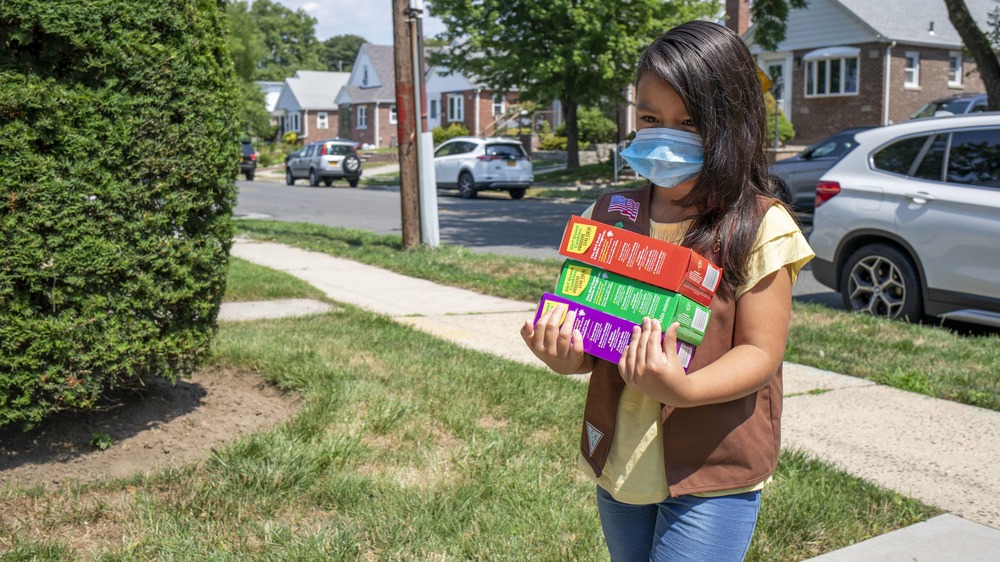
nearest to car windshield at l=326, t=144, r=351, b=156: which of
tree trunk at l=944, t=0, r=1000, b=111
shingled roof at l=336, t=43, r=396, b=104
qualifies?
tree trunk at l=944, t=0, r=1000, b=111

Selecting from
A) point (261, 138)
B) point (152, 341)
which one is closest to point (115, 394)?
point (152, 341)

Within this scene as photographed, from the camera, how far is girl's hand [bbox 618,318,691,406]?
167 cm

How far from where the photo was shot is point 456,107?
178 feet

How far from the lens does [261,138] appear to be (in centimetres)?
6781

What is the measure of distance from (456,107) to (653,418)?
53537 millimetres

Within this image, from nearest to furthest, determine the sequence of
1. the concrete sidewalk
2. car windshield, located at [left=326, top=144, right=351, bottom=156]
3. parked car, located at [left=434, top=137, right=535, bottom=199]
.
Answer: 1. the concrete sidewalk
2. parked car, located at [left=434, top=137, right=535, bottom=199]
3. car windshield, located at [left=326, top=144, right=351, bottom=156]

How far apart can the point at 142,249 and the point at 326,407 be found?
44.0 inches

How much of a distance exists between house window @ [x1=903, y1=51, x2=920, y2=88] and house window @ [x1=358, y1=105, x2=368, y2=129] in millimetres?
38773

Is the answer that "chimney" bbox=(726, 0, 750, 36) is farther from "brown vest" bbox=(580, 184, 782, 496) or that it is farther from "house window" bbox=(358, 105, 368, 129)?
"brown vest" bbox=(580, 184, 782, 496)

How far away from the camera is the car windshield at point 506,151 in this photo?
24.7 meters

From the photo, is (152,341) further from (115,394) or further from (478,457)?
(478,457)

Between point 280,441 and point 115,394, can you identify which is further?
point 115,394

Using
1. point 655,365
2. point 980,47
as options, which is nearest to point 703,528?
point 655,365

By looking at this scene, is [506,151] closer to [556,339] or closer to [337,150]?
[337,150]
